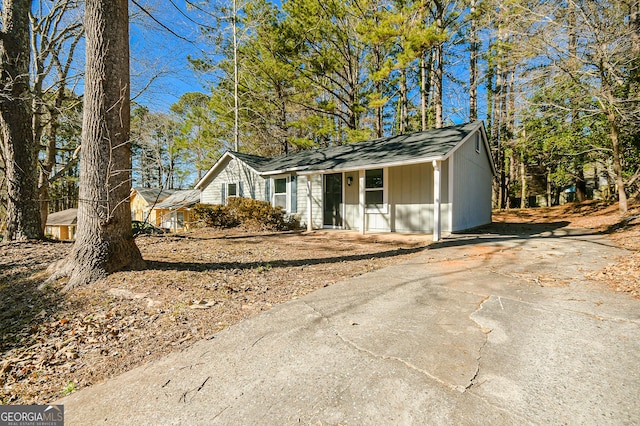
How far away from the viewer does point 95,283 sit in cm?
369

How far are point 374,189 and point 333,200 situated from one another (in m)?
1.85

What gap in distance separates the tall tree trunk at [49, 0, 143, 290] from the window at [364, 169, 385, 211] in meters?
7.43

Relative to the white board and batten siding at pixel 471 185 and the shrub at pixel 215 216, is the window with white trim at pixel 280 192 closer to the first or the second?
the shrub at pixel 215 216

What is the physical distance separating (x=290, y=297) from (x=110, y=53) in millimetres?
4210

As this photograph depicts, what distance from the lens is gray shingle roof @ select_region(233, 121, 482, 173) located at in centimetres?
842

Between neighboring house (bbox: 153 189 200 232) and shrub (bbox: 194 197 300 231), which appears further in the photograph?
shrub (bbox: 194 197 300 231)

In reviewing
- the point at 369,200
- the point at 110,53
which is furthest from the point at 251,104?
the point at 110,53

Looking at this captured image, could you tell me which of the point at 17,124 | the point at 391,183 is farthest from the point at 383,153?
the point at 17,124

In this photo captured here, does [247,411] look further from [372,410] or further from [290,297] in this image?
[290,297]

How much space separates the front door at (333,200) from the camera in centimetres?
1093

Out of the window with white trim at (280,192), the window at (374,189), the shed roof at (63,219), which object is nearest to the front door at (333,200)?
the window at (374,189)

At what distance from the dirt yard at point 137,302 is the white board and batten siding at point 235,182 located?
23.6 ft

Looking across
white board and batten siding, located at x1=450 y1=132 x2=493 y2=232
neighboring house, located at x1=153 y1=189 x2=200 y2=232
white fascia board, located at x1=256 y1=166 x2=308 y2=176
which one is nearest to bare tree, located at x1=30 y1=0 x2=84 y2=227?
neighboring house, located at x1=153 y1=189 x2=200 y2=232

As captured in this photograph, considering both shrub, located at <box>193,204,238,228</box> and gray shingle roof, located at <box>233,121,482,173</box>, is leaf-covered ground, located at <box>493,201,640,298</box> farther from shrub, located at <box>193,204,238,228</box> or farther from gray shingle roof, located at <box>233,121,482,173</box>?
shrub, located at <box>193,204,238,228</box>
